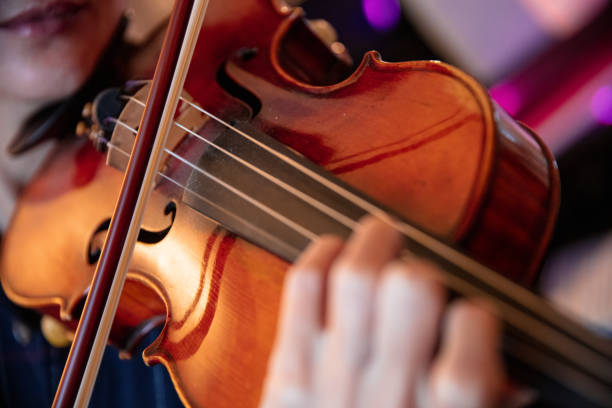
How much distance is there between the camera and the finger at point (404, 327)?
0.93ft

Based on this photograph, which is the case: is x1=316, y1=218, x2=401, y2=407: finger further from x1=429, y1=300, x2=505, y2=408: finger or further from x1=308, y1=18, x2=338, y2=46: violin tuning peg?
x1=308, y1=18, x2=338, y2=46: violin tuning peg

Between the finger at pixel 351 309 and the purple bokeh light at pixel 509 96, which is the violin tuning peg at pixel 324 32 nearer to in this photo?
the finger at pixel 351 309

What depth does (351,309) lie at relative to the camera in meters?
0.31

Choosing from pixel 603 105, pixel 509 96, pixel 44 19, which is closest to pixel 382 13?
pixel 509 96

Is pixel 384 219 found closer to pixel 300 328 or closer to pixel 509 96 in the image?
pixel 300 328

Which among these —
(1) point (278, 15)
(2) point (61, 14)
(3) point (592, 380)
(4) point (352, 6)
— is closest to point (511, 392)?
(3) point (592, 380)

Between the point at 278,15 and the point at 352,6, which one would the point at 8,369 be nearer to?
the point at 278,15

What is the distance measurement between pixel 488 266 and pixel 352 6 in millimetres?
1246

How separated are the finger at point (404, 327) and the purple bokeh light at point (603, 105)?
3.87 ft

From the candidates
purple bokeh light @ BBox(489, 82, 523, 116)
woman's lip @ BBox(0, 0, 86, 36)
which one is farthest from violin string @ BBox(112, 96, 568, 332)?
purple bokeh light @ BBox(489, 82, 523, 116)

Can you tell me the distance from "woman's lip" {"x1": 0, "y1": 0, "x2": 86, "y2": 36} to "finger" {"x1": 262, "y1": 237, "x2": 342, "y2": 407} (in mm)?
594

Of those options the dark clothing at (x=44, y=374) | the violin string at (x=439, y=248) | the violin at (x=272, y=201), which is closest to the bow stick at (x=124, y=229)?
the violin at (x=272, y=201)

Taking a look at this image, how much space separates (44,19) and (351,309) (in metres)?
0.65

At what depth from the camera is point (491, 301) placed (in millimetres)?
331
